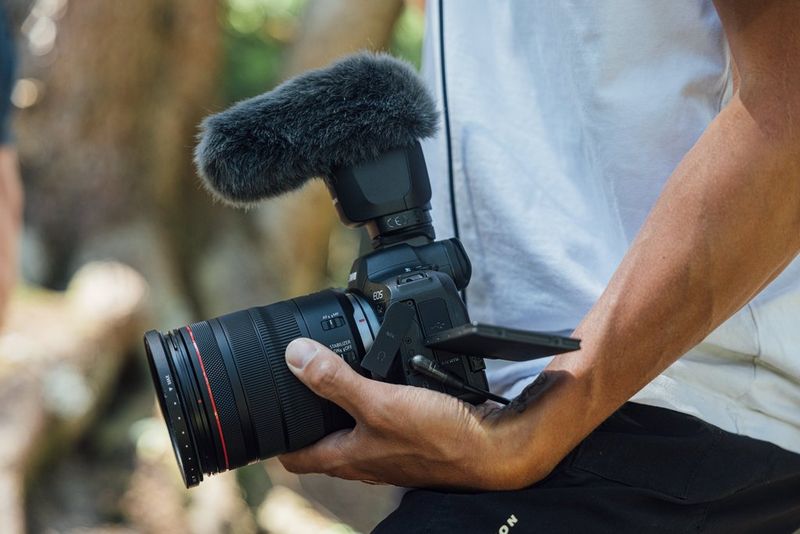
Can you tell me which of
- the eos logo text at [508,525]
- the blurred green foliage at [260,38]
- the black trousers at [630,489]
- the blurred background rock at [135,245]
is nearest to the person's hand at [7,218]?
the blurred background rock at [135,245]

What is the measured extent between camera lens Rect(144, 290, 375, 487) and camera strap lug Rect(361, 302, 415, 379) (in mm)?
36

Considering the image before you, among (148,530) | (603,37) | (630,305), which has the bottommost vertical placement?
(148,530)

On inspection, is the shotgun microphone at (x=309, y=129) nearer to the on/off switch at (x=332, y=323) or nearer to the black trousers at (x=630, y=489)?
the on/off switch at (x=332, y=323)

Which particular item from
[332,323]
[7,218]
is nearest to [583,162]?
[332,323]

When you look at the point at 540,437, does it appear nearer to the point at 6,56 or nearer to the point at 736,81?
the point at 736,81

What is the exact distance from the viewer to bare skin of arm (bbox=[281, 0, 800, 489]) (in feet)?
3.21

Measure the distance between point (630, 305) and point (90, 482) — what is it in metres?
2.77

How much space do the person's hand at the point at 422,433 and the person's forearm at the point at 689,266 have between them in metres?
0.03

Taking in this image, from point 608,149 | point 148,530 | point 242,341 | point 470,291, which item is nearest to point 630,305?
point 608,149

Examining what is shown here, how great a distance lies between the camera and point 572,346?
100cm

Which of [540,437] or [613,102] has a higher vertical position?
[613,102]

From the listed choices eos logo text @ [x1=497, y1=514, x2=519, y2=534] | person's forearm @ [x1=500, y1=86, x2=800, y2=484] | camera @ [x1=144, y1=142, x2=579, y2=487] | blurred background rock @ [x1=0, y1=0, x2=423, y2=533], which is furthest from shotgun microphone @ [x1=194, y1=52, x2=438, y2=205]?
blurred background rock @ [x1=0, y1=0, x2=423, y2=533]

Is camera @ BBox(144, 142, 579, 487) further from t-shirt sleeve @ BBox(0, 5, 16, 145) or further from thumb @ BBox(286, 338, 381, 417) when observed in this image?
t-shirt sleeve @ BBox(0, 5, 16, 145)

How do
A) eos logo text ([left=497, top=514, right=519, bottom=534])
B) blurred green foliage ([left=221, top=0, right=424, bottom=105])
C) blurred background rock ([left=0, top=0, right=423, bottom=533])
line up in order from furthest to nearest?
blurred green foliage ([left=221, top=0, right=424, bottom=105])
blurred background rock ([left=0, top=0, right=423, bottom=533])
eos logo text ([left=497, top=514, right=519, bottom=534])
